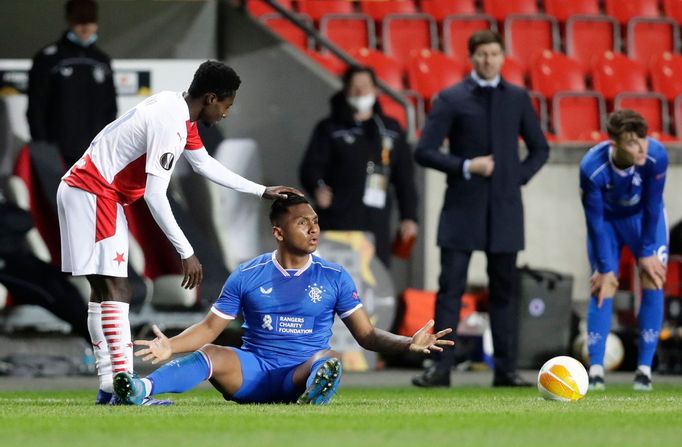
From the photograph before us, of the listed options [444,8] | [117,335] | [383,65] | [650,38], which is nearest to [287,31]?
[383,65]

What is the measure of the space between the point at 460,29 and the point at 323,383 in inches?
384

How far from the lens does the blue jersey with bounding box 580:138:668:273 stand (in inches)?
367

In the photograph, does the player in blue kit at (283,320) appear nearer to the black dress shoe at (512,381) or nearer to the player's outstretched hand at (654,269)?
the black dress shoe at (512,381)

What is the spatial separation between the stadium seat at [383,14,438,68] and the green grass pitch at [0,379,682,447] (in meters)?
8.34

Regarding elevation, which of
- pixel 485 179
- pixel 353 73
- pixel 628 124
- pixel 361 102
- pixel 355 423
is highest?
pixel 353 73

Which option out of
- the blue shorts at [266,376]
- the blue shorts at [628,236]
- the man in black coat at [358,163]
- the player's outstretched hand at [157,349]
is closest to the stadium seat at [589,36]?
the man in black coat at [358,163]

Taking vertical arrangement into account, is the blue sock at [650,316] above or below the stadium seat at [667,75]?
below

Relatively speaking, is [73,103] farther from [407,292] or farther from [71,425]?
[71,425]

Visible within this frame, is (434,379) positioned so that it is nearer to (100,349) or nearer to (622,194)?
(622,194)

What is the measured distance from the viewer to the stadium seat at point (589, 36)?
16516 millimetres

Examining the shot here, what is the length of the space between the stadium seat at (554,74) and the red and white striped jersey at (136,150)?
28.6ft

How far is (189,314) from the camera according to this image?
12.0 m

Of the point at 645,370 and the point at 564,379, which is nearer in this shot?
the point at 564,379

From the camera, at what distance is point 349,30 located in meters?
15.8
